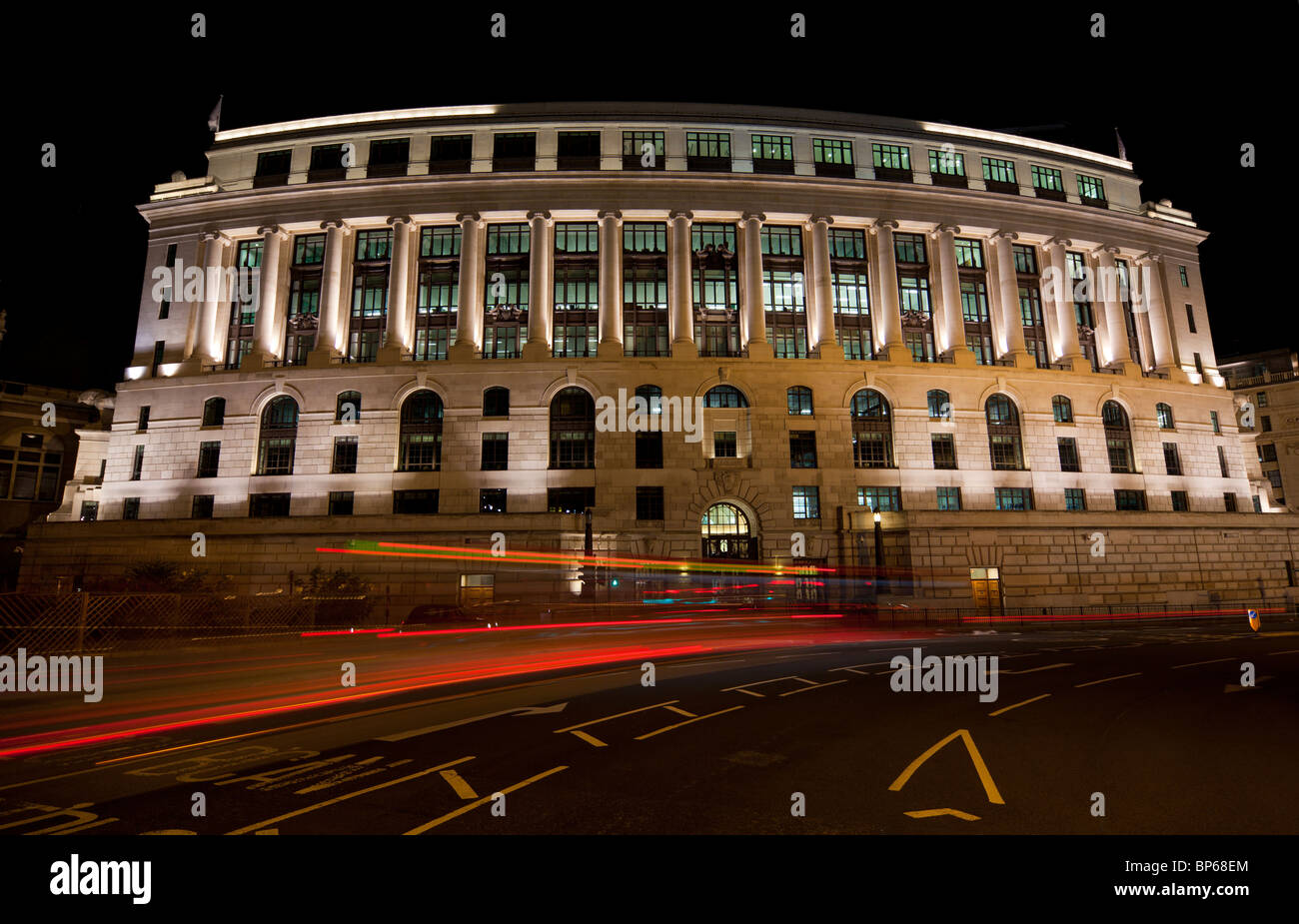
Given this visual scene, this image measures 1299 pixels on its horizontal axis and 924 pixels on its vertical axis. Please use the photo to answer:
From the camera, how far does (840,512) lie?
40.0m

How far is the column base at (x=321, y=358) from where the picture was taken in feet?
141

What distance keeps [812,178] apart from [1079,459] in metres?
26.9

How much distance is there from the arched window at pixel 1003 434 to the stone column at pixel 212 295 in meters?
53.3

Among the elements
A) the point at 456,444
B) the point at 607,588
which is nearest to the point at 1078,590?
the point at 607,588

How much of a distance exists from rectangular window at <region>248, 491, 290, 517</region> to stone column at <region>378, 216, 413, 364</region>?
1086 centimetres

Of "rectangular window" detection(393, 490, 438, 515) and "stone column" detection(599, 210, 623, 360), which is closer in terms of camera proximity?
"rectangular window" detection(393, 490, 438, 515)

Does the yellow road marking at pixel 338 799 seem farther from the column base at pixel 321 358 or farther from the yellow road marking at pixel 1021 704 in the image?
the column base at pixel 321 358

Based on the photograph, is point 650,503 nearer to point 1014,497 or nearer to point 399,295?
point 399,295

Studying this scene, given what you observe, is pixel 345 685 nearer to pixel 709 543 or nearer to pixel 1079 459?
pixel 709 543

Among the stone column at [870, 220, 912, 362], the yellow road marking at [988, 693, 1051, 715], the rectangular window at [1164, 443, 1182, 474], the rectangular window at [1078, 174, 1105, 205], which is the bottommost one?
the yellow road marking at [988, 693, 1051, 715]

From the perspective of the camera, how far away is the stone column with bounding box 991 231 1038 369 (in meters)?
45.6

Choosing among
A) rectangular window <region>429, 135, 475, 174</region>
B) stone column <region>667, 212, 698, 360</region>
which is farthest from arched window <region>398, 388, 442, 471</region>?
rectangular window <region>429, 135, 475, 174</region>

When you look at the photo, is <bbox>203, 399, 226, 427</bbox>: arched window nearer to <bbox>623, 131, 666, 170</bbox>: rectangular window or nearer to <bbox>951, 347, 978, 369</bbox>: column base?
<bbox>623, 131, 666, 170</bbox>: rectangular window

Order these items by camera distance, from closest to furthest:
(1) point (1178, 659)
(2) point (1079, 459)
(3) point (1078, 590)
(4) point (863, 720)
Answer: (4) point (863, 720) < (1) point (1178, 659) < (3) point (1078, 590) < (2) point (1079, 459)
